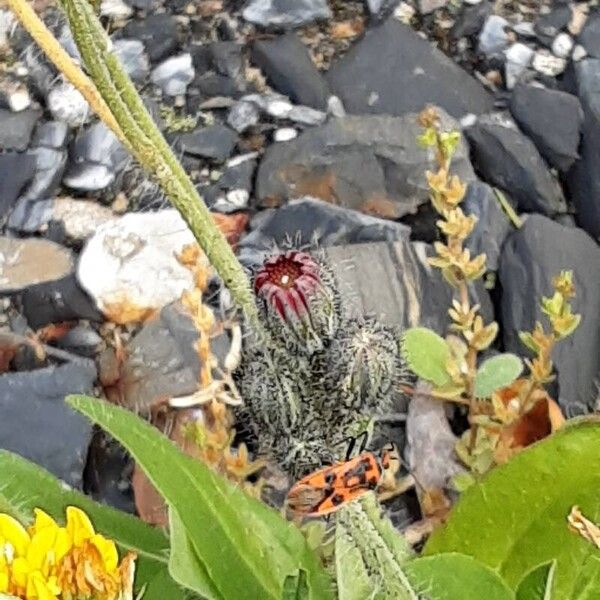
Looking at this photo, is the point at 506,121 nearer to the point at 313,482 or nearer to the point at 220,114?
the point at 220,114

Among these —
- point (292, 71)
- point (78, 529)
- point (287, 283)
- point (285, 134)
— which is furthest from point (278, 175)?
point (78, 529)

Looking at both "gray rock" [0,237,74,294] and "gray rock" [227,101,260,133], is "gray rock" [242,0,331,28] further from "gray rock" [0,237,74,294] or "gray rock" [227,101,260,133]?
"gray rock" [0,237,74,294]

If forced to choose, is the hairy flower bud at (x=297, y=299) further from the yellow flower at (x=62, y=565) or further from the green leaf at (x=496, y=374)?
the green leaf at (x=496, y=374)

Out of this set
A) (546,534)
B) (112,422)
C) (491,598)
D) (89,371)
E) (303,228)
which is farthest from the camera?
(303,228)

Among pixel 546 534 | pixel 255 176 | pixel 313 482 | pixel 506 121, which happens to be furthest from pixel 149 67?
pixel 313 482

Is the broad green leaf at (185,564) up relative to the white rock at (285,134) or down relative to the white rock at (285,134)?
up

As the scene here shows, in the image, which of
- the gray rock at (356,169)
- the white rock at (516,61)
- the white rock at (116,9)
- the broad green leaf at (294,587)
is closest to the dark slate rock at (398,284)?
the gray rock at (356,169)

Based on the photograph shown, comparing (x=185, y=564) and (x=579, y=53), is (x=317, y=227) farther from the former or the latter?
(x=185, y=564)
